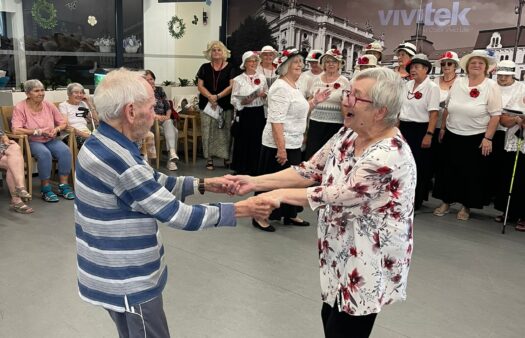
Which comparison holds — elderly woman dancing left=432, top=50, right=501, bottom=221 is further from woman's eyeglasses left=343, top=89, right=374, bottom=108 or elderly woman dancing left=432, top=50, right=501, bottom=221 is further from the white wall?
the white wall

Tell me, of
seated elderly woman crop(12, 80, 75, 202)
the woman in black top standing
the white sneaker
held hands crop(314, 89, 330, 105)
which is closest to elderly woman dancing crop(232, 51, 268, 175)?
the woman in black top standing

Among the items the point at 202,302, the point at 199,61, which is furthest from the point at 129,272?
the point at 199,61

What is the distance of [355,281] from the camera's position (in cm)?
163

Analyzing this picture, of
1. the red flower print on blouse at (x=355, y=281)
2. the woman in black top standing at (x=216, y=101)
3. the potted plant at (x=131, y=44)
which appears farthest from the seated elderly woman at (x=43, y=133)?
the red flower print on blouse at (x=355, y=281)

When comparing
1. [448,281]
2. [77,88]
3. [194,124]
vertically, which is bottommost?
[448,281]

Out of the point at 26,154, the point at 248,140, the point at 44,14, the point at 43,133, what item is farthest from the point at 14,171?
the point at 44,14

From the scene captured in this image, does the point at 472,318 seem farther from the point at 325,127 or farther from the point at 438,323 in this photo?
the point at 325,127

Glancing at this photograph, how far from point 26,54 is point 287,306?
204 inches

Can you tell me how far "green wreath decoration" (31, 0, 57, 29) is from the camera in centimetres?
622

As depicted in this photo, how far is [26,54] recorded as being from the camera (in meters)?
6.16

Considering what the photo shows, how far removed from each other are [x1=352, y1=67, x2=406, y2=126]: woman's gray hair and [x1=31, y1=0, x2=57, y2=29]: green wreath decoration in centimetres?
592

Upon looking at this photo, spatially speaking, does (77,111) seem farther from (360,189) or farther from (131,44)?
(360,189)

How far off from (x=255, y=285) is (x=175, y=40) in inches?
228

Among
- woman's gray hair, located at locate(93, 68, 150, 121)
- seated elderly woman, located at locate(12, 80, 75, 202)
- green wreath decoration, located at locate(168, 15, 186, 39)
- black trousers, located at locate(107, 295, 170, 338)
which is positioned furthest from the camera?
green wreath decoration, located at locate(168, 15, 186, 39)
